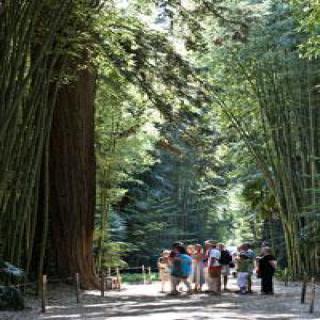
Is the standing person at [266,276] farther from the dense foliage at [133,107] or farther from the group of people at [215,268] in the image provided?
the dense foliage at [133,107]

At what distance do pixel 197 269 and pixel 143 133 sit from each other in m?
6.11

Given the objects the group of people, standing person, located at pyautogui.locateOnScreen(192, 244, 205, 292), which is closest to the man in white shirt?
the group of people

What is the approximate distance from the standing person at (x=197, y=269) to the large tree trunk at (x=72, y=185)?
1709mm

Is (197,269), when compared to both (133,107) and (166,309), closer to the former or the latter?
(166,309)

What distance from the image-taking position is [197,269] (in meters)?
11.5

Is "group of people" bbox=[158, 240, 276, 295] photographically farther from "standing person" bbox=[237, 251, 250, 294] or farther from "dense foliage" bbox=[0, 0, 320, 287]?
"dense foliage" bbox=[0, 0, 320, 287]

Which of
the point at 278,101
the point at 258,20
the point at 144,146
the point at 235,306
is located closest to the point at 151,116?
the point at 144,146

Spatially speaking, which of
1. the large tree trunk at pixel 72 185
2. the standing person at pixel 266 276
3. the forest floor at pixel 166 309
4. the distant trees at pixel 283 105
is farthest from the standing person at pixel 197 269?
the distant trees at pixel 283 105

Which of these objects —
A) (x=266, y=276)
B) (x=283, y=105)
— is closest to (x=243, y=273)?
(x=266, y=276)

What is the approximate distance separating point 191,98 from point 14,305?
18.5 ft

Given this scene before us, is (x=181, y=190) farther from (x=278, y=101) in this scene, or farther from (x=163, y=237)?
(x=278, y=101)

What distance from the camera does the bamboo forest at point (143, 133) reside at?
8133mm

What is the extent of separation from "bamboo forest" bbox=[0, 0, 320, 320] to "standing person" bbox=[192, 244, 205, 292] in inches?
1.2

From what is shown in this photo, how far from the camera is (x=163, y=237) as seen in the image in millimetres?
30188
